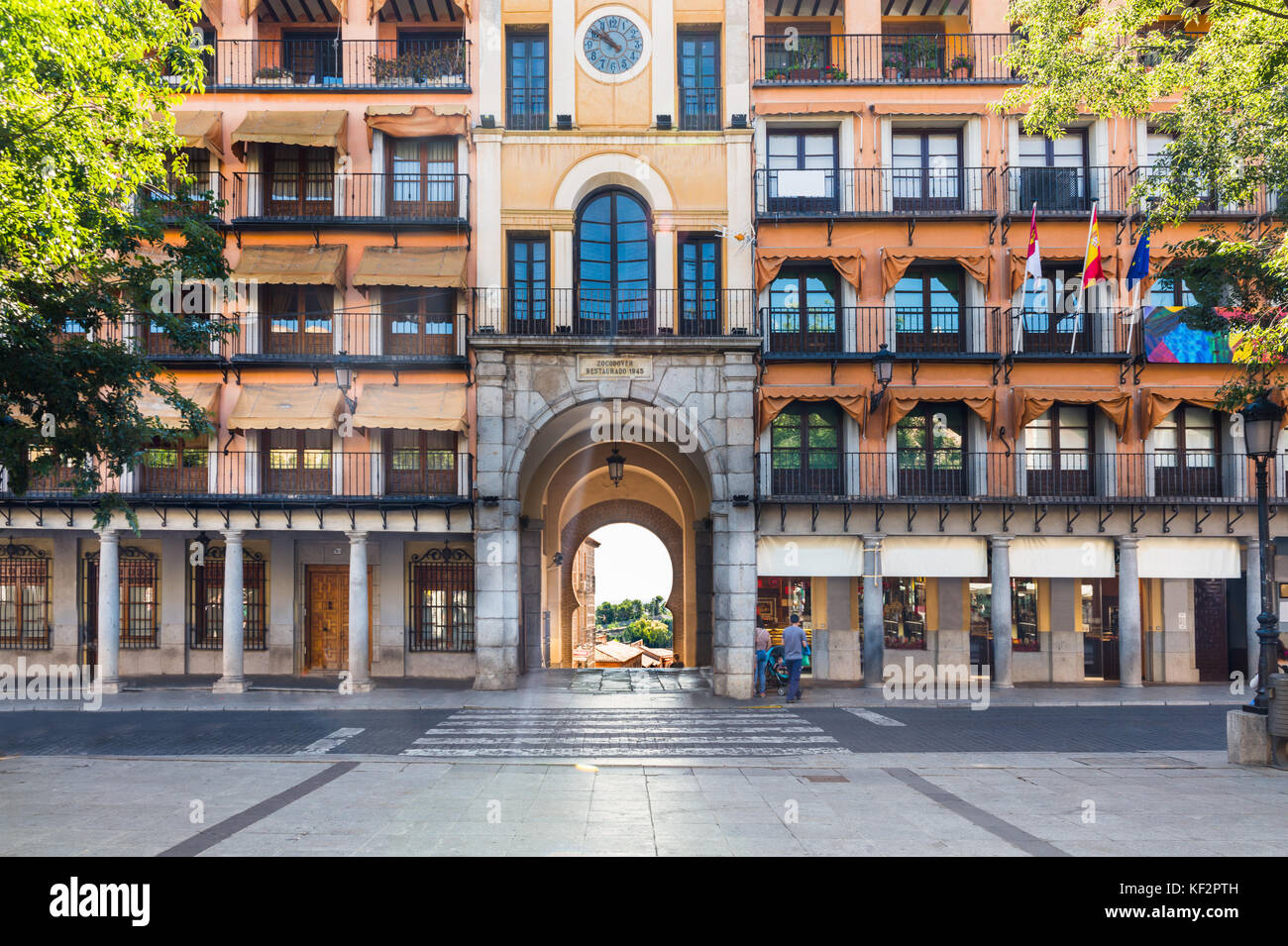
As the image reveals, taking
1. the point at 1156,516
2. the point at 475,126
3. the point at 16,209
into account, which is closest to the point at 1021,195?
the point at 1156,516

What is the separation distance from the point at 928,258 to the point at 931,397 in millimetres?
3639

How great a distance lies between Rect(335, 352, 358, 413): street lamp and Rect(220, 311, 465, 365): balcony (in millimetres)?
325

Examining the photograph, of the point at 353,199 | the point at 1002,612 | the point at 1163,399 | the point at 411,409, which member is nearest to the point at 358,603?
the point at 411,409

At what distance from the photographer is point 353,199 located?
75.6 feet

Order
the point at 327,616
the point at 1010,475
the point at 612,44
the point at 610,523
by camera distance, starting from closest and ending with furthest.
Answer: the point at 612,44, the point at 1010,475, the point at 327,616, the point at 610,523

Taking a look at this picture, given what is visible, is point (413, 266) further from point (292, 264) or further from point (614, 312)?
point (614, 312)

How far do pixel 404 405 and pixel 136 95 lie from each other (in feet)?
32.2

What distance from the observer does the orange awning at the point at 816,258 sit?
22.1 m

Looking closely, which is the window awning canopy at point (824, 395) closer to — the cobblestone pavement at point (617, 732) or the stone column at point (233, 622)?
the cobblestone pavement at point (617, 732)

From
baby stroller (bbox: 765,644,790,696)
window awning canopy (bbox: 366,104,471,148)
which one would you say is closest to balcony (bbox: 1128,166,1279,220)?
baby stroller (bbox: 765,644,790,696)

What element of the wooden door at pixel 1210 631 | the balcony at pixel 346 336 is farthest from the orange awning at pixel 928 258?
the balcony at pixel 346 336

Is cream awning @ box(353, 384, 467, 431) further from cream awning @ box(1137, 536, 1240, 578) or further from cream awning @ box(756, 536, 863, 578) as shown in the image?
cream awning @ box(1137, 536, 1240, 578)

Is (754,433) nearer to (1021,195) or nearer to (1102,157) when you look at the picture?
(1021,195)

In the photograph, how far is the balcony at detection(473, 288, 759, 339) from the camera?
21.8 meters
